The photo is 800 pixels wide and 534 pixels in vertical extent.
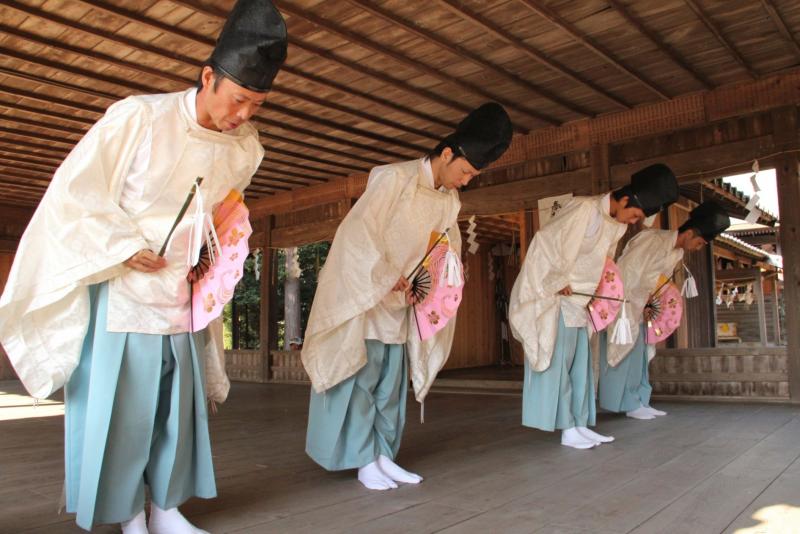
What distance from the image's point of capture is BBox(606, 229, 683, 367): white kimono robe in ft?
16.3

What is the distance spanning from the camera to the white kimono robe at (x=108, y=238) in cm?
195

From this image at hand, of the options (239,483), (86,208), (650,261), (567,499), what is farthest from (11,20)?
(650,261)

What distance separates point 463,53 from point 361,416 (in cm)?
302

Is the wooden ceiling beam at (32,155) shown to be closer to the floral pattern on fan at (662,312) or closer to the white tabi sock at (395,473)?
the white tabi sock at (395,473)

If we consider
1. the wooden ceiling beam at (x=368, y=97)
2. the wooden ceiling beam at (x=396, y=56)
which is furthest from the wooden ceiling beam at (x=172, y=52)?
the wooden ceiling beam at (x=396, y=56)

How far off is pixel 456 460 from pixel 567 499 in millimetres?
921

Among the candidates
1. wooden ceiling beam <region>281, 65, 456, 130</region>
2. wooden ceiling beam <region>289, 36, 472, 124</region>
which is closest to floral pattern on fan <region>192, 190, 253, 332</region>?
wooden ceiling beam <region>289, 36, 472, 124</region>

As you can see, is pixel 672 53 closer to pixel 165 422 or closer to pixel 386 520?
pixel 386 520

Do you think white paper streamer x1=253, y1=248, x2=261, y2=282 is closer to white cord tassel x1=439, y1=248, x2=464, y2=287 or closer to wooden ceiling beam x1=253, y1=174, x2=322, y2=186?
wooden ceiling beam x1=253, y1=174, x2=322, y2=186

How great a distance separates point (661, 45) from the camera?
469 cm

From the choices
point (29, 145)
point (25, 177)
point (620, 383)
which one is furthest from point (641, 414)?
point (25, 177)

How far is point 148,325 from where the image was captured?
81.9 inches

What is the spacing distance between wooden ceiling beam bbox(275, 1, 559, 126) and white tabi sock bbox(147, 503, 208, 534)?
3.07m

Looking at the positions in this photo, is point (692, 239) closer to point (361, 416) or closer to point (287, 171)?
point (361, 416)
